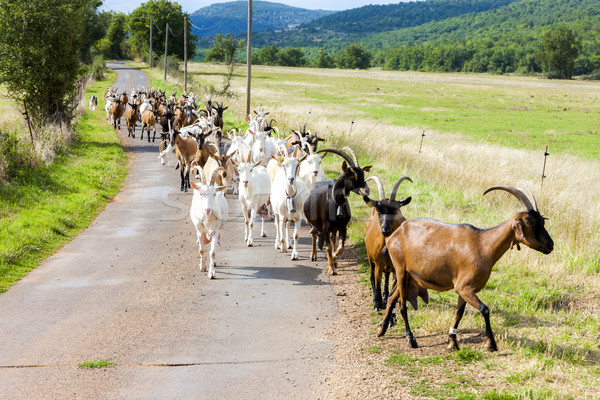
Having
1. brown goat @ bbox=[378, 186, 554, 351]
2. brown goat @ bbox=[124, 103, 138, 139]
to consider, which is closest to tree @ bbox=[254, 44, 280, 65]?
brown goat @ bbox=[124, 103, 138, 139]

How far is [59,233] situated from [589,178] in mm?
16070

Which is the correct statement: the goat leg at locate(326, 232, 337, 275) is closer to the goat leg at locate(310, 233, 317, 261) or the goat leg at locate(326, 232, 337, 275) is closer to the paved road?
the paved road

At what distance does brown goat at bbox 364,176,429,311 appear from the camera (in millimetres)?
8367

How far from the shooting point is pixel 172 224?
15531mm

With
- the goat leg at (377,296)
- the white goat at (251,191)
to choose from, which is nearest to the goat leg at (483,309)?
the goat leg at (377,296)

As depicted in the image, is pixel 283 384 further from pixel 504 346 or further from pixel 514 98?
pixel 514 98

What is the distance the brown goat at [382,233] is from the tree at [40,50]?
67.6 feet

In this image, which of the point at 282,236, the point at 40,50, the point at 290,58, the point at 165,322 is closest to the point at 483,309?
the point at 165,322

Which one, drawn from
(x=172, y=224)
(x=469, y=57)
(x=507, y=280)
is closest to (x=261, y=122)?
(x=172, y=224)

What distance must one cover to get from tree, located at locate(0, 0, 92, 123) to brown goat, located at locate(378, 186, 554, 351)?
71.5 ft

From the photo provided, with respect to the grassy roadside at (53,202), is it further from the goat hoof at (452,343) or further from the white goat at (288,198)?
the goat hoof at (452,343)

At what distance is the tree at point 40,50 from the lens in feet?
79.4

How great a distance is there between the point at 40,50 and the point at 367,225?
20.6m

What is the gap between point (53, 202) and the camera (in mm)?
16766
